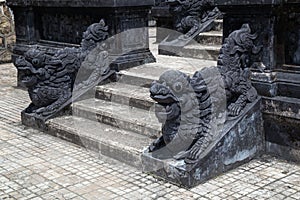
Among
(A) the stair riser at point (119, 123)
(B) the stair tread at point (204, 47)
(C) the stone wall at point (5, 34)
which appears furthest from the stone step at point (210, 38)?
(C) the stone wall at point (5, 34)

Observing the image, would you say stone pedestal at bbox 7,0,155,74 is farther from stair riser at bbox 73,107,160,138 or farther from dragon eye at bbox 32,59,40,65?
stair riser at bbox 73,107,160,138

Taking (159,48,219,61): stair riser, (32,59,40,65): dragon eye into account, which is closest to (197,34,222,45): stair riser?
(159,48,219,61): stair riser

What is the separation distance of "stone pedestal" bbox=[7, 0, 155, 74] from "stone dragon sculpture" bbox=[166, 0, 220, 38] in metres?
1.00

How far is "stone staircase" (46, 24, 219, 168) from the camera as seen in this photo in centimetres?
526

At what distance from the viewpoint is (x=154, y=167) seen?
473 cm

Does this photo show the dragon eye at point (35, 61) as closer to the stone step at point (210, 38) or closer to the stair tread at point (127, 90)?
the stair tread at point (127, 90)

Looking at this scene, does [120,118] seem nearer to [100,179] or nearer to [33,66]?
[100,179]

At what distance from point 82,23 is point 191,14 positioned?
1.91m

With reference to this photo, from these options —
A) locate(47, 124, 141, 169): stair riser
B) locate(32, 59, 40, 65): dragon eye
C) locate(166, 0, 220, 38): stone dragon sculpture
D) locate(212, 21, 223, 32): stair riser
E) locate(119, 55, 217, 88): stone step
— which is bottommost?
locate(47, 124, 141, 169): stair riser

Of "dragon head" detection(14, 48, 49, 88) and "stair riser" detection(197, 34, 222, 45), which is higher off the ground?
"stair riser" detection(197, 34, 222, 45)

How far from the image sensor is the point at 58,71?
6551mm

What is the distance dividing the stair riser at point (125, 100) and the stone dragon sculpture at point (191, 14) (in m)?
2.22

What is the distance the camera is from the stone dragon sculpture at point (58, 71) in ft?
21.1

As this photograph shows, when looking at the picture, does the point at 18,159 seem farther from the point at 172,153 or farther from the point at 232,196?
the point at 232,196
